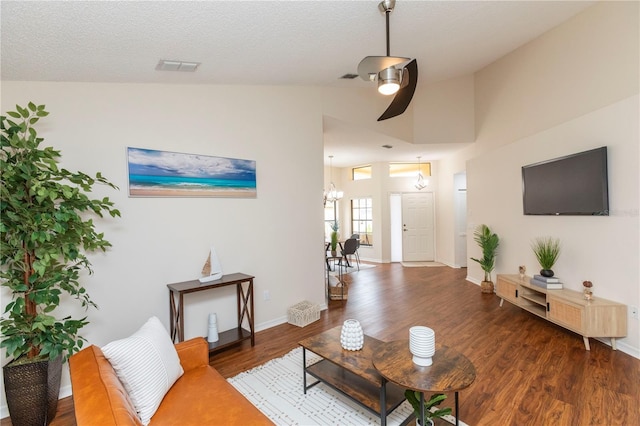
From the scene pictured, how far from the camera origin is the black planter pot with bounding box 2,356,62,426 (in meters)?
1.99

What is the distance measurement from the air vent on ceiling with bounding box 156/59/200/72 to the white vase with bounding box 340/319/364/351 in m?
2.59

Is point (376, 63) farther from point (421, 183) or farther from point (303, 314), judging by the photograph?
point (421, 183)

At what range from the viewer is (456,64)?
14.9 ft

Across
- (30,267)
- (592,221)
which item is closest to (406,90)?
(592,221)

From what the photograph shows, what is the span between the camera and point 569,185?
3572 mm

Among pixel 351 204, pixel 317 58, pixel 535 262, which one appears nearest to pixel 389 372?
pixel 317 58

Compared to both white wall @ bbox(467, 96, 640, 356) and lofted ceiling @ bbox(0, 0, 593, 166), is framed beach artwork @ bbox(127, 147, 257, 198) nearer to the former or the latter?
lofted ceiling @ bbox(0, 0, 593, 166)

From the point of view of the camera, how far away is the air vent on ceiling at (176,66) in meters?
2.63

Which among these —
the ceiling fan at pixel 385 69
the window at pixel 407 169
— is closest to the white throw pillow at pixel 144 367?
the ceiling fan at pixel 385 69

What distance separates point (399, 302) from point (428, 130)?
3406 millimetres

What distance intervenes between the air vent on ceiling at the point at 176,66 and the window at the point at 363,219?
662 centimetres

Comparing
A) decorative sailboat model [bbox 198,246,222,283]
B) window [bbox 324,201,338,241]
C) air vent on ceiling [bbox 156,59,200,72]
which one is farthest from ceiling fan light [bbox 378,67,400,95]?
window [bbox 324,201,338,241]

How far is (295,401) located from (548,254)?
11.6ft

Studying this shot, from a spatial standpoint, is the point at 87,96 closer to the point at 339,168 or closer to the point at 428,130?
the point at 428,130
